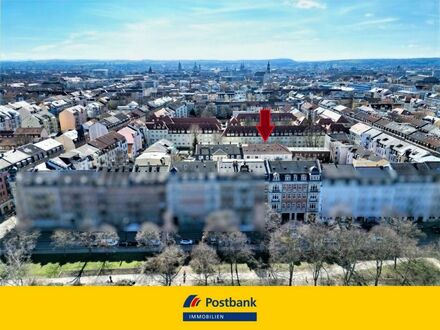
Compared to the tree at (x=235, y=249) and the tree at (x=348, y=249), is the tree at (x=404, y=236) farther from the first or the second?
the tree at (x=235, y=249)

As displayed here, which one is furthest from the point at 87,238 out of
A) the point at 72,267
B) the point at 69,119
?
the point at 69,119

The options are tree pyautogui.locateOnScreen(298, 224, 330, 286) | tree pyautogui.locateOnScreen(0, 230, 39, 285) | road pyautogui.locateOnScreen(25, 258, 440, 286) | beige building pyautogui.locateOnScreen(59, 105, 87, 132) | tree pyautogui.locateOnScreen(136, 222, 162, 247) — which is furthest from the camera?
beige building pyautogui.locateOnScreen(59, 105, 87, 132)

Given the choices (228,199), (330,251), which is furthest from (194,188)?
(330,251)

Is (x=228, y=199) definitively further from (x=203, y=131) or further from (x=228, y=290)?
(x=203, y=131)

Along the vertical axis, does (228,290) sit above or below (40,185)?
above

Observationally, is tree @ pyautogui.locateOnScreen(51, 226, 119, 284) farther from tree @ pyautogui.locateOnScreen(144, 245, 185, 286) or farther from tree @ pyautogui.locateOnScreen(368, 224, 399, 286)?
tree @ pyautogui.locateOnScreen(368, 224, 399, 286)

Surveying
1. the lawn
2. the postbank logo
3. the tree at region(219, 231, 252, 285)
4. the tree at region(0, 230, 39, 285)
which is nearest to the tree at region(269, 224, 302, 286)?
the tree at region(219, 231, 252, 285)
